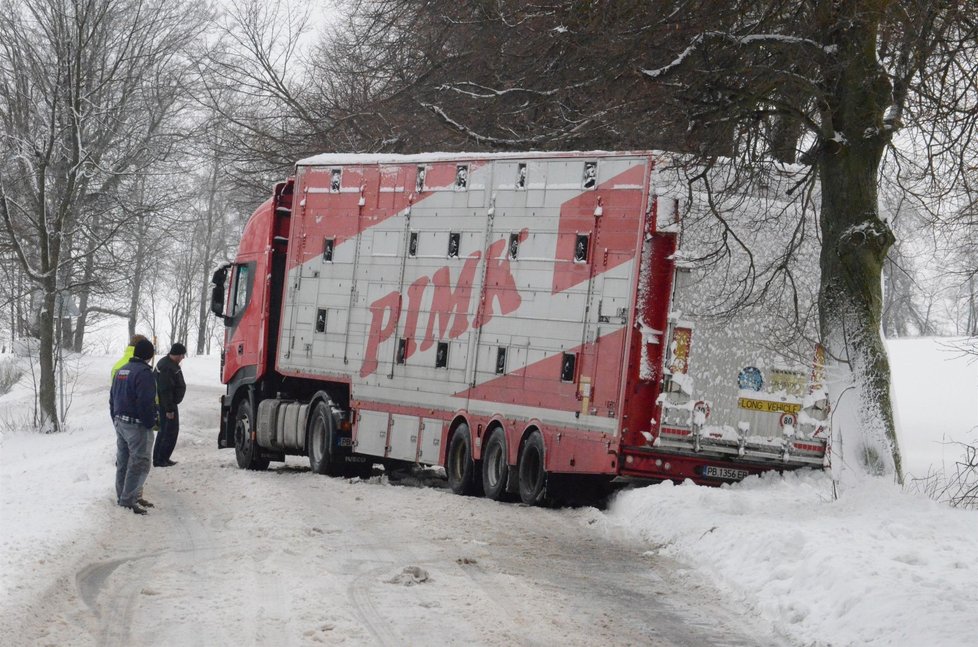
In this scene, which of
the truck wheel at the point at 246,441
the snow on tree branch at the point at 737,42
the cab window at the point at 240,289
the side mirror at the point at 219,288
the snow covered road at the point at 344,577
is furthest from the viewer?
the side mirror at the point at 219,288

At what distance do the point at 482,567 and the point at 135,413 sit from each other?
4532 mm

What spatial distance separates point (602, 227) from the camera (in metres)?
14.3

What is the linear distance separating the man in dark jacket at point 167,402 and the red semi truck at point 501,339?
4.48 ft

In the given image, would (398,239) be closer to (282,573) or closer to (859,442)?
(859,442)

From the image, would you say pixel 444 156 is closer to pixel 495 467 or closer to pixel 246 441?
pixel 495 467

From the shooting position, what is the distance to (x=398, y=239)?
58.1ft

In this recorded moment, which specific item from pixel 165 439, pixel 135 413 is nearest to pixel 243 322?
pixel 165 439

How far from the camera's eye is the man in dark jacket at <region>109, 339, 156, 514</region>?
13.0 metres

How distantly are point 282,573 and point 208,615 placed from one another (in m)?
1.48

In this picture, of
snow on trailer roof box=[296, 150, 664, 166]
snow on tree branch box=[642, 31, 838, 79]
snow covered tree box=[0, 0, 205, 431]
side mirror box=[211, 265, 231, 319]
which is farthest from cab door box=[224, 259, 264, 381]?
snow on tree branch box=[642, 31, 838, 79]

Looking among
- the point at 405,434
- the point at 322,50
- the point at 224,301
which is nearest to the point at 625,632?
A: the point at 405,434

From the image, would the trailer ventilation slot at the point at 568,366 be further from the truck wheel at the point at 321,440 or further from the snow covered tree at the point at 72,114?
the snow covered tree at the point at 72,114

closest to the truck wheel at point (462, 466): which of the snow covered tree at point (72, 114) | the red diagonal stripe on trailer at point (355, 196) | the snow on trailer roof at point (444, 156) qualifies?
the red diagonal stripe on trailer at point (355, 196)

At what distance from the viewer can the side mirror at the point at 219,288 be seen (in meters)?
21.6
